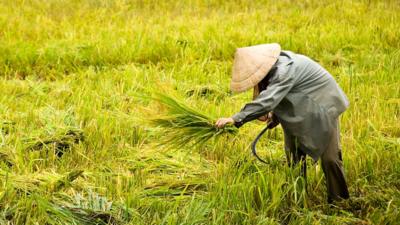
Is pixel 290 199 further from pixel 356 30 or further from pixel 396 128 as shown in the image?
pixel 356 30

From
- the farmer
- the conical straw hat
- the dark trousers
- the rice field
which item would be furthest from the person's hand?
the dark trousers

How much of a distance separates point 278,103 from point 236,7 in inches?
210

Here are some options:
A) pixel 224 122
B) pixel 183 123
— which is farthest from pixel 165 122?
pixel 224 122

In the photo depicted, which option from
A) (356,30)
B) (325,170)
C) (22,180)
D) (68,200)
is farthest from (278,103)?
(356,30)

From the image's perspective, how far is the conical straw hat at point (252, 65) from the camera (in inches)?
109

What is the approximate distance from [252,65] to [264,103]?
18 centimetres

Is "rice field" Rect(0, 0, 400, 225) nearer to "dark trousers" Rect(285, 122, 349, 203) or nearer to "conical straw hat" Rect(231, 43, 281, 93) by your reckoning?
"dark trousers" Rect(285, 122, 349, 203)

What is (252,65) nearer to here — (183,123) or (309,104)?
(309,104)

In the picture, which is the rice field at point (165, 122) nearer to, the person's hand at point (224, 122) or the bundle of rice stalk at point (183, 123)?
the bundle of rice stalk at point (183, 123)

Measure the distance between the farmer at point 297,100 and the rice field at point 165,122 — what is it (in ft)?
0.53

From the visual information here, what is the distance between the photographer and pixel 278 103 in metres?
2.81

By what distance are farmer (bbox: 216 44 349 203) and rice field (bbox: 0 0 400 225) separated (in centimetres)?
16

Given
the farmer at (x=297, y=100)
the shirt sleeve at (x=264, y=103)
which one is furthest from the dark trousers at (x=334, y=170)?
the shirt sleeve at (x=264, y=103)

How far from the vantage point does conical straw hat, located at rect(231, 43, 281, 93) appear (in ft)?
9.05
